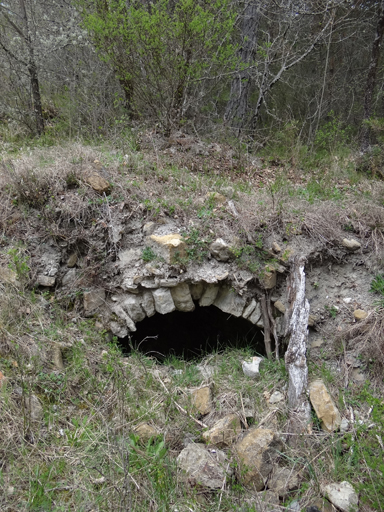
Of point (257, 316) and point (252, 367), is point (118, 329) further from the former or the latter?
point (257, 316)

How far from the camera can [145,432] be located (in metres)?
2.78

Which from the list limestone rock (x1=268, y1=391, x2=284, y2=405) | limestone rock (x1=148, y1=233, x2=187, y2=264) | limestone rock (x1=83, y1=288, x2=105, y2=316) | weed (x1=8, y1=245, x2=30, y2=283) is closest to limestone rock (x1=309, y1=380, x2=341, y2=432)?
limestone rock (x1=268, y1=391, x2=284, y2=405)

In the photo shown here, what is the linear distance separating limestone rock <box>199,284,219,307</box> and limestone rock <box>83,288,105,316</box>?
44.6 inches

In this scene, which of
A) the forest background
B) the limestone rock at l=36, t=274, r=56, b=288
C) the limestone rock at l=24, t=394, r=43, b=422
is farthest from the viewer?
the forest background

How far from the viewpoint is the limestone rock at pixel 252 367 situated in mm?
3531

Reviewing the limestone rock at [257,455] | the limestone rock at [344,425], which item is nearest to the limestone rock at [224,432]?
the limestone rock at [257,455]

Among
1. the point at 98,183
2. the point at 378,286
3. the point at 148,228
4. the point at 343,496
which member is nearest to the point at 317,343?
the point at 378,286

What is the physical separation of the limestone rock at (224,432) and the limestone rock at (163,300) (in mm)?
1493

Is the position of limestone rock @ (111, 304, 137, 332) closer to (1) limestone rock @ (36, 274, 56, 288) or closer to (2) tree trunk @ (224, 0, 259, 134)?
(1) limestone rock @ (36, 274, 56, 288)

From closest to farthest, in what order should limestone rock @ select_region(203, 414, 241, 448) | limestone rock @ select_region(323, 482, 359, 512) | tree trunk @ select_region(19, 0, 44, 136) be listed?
limestone rock @ select_region(323, 482, 359, 512) → limestone rock @ select_region(203, 414, 241, 448) → tree trunk @ select_region(19, 0, 44, 136)

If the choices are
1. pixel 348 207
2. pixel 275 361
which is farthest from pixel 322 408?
pixel 348 207

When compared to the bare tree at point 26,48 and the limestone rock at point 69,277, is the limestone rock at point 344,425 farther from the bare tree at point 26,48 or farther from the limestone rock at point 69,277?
the bare tree at point 26,48

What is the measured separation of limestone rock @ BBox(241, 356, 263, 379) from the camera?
3.53m

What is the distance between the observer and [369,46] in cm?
852
